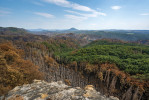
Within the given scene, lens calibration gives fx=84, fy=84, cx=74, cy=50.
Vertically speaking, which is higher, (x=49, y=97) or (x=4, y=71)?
(x=49, y=97)

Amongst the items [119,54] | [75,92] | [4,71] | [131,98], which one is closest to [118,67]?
[131,98]

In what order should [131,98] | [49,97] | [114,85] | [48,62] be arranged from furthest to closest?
1. [48,62]
2. [114,85]
3. [131,98]
4. [49,97]

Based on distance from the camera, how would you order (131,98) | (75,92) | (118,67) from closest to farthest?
(75,92) < (131,98) < (118,67)

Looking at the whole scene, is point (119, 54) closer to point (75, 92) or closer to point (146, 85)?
point (146, 85)

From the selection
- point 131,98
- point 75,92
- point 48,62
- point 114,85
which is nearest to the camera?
point 75,92

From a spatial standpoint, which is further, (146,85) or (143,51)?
(143,51)

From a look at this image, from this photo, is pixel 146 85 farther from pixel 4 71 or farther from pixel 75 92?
pixel 4 71

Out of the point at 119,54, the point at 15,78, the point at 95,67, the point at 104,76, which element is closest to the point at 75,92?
the point at 15,78

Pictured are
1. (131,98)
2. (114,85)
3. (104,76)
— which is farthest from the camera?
(104,76)

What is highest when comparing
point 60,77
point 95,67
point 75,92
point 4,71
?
point 75,92
